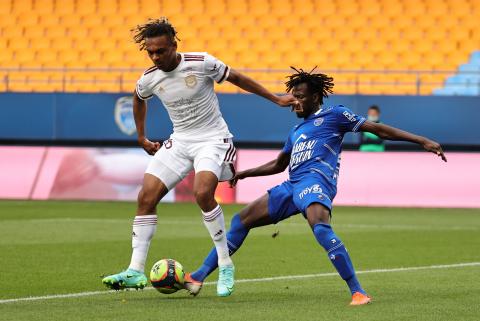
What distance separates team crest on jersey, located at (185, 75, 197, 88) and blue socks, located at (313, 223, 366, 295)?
1511 millimetres

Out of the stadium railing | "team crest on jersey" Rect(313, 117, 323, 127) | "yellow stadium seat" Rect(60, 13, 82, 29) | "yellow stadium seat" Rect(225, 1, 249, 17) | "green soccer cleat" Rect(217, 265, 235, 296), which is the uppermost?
"team crest on jersey" Rect(313, 117, 323, 127)

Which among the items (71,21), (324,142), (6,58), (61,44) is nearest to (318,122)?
(324,142)

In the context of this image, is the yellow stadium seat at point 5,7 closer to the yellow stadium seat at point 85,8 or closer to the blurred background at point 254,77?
the blurred background at point 254,77

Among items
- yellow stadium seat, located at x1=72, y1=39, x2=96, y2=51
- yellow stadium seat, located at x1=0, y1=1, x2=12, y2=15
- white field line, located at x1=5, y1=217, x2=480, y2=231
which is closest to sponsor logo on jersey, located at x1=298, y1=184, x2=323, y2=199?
white field line, located at x1=5, y1=217, x2=480, y2=231

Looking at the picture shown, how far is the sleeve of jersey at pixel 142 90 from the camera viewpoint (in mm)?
8531

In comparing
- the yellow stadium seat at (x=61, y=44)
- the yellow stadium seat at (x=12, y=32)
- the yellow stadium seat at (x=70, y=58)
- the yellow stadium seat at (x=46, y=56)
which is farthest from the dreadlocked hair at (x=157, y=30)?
the yellow stadium seat at (x=12, y=32)

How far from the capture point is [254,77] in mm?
25469

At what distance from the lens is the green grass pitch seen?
7.38 m

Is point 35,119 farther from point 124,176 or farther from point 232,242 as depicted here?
point 232,242

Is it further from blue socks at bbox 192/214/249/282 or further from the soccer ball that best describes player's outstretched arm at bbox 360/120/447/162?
the soccer ball

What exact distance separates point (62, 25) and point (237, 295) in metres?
20.7

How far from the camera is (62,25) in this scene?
28.2 meters

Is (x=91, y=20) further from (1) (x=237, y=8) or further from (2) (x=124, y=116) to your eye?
(2) (x=124, y=116)

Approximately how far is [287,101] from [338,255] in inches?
47.2
